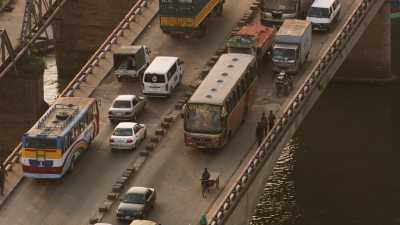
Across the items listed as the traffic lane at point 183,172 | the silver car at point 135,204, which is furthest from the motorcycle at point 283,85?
the silver car at point 135,204

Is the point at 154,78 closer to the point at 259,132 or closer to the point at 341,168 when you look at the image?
the point at 259,132

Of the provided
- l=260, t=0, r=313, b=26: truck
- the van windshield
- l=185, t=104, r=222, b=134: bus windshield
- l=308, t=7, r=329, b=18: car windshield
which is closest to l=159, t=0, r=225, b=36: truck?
l=260, t=0, r=313, b=26: truck

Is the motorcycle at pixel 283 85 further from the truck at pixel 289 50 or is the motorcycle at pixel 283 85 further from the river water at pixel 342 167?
the river water at pixel 342 167

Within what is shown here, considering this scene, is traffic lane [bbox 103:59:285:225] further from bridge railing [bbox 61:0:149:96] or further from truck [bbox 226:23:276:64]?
bridge railing [bbox 61:0:149:96]

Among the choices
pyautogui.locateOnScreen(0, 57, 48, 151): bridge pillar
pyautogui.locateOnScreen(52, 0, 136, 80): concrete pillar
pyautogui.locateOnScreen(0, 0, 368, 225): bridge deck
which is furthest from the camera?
pyautogui.locateOnScreen(52, 0, 136, 80): concrete pillar

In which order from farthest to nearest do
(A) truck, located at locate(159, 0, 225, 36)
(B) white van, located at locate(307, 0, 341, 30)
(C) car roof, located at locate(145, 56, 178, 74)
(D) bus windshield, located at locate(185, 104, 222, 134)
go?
1. (B) white van, located at locate(307, 0, 341, 30)
2. (A) truck, located at locate(159, 0, 225, 36)
3. (C) car roof, located at locate(145, 56, 178, 74)
4. (D) bus windshield, located at locate(185, 104, 222, 134)

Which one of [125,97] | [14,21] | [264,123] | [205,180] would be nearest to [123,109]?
[125,97]
